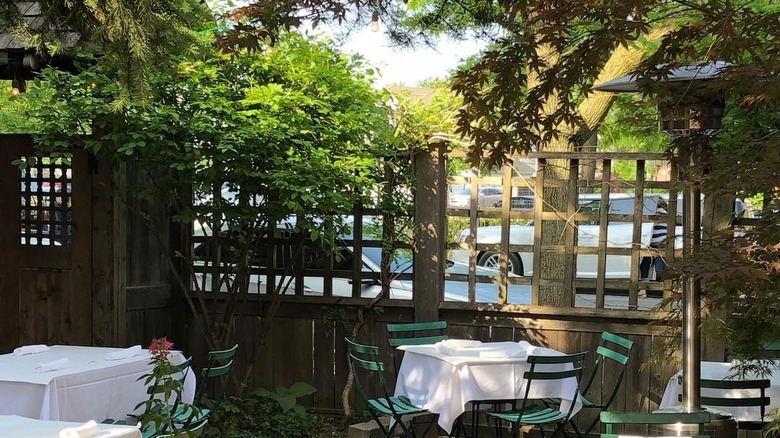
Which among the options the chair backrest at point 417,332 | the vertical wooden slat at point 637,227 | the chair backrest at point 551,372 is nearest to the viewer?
the chair backrest at point 551,372

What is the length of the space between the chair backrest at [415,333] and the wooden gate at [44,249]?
2486 millimetres

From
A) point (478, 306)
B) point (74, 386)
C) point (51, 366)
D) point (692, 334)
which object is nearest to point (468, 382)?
point (478, 306)

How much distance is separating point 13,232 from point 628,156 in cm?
493

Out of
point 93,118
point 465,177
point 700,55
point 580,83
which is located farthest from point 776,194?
point 93,118

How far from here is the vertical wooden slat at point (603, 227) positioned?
630 cm

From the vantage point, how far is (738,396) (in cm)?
518

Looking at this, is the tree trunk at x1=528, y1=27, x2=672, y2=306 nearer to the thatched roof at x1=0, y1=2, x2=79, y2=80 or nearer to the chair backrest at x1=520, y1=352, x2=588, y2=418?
the chair backrest at x1=520, y1=352, x2=588, y2=418

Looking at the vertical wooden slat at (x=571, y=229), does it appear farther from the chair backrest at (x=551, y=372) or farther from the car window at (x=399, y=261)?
the car window at (x=399, y=261)

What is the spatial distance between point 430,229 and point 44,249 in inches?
123

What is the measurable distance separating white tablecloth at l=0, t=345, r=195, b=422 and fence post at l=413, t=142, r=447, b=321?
7.09ft

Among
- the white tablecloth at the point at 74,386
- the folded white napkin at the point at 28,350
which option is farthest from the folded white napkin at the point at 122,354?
the folded white napkin at the point at 28,350

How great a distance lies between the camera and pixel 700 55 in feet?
12.2

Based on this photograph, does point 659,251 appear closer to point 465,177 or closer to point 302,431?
point 465,177

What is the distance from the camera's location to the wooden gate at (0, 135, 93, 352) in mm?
6719
